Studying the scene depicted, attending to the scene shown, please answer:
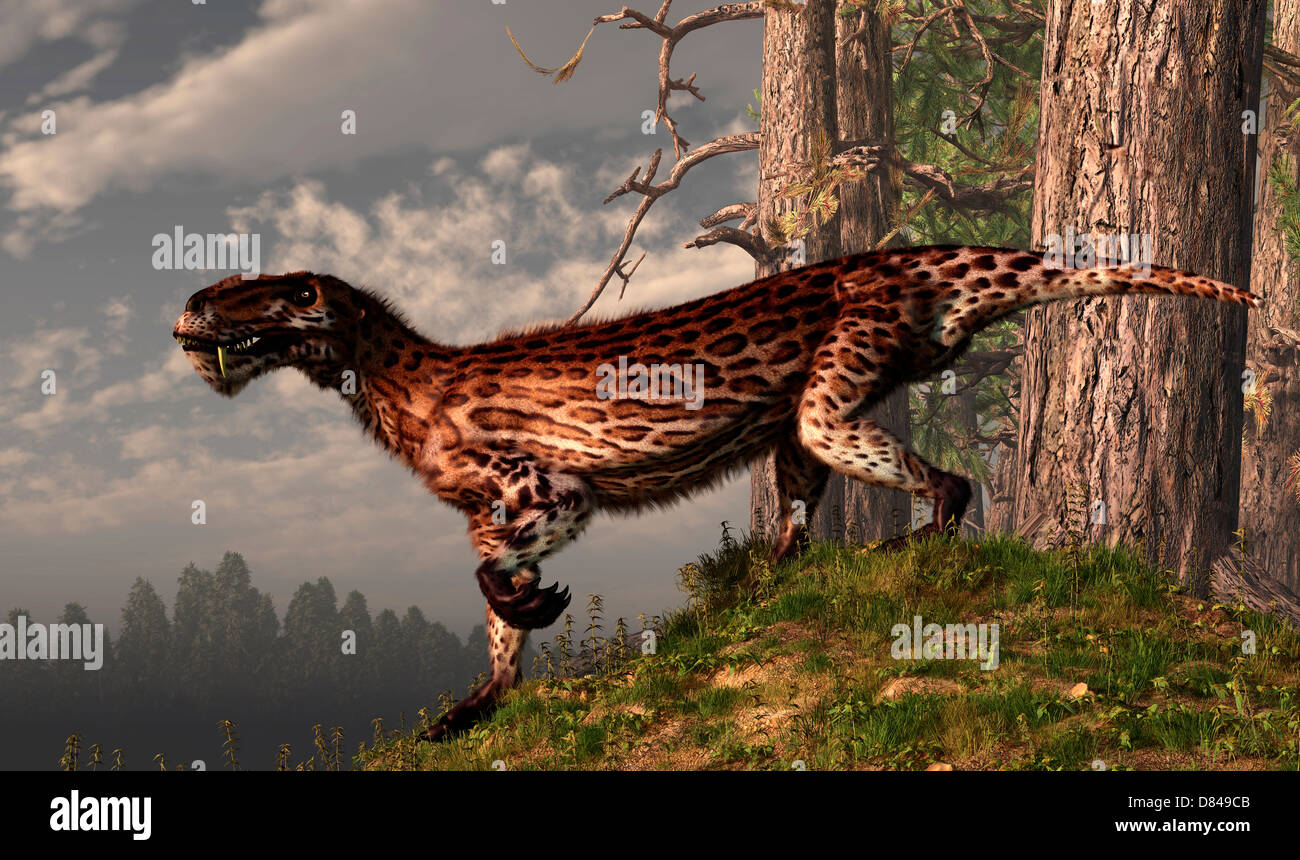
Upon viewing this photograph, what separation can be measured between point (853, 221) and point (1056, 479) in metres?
6.95

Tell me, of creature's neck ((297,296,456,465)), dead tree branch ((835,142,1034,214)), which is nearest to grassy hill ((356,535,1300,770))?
creature's neck ((297,296,456,465))

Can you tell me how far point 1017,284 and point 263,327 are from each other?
4579mm

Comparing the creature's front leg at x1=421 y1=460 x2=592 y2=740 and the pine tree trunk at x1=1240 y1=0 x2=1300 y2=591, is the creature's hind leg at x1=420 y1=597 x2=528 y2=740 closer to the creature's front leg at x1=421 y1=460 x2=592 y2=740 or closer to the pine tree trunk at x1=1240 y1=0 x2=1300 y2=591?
the creature's front leg at x1=421 y1=460 x2=592 y2=740

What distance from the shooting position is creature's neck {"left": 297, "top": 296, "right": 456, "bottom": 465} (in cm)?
689

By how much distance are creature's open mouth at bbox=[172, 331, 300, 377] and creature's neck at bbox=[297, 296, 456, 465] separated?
0.95 feet

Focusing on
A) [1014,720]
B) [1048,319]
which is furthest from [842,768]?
[1048,319]

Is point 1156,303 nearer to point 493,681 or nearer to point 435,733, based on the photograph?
point 493,681

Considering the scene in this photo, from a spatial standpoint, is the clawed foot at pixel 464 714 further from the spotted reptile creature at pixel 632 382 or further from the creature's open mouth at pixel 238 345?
the creature's open mouth at pixel 238 345

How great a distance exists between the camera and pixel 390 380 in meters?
7.00

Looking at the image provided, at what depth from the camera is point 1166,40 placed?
8070 mm

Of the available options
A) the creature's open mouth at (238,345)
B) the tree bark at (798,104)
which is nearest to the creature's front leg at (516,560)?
the creature's open mouth at (238,345)

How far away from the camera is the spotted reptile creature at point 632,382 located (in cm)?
645

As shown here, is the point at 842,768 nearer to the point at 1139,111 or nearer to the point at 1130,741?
the point at 1130,741

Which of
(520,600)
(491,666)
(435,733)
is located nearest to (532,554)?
(520,600)
